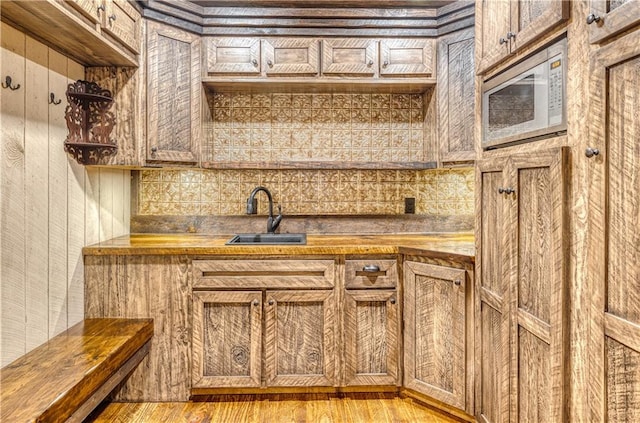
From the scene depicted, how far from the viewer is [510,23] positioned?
4.99ft

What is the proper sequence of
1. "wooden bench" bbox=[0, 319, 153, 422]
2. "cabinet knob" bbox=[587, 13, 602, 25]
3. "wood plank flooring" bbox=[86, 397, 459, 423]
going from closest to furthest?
"cabinet knob" bbox=[587, 13, 602, 25] < "wooden bench" bbox=[0, 319, 153, 422] < "wood plank flooring" bbox=[86, 397, 459, 423]

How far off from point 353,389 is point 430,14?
2266mm

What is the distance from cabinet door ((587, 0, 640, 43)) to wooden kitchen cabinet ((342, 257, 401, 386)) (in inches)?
57.5

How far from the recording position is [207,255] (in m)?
2.25

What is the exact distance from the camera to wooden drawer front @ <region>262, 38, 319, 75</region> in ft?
8.26

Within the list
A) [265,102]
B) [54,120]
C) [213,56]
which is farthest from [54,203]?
[265,102]

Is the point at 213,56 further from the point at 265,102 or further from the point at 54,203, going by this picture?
the point at 54,203

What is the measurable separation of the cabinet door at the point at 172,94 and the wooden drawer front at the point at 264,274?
Answer: 71 cm

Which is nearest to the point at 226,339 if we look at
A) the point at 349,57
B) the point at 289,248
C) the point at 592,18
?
the point at 289,248

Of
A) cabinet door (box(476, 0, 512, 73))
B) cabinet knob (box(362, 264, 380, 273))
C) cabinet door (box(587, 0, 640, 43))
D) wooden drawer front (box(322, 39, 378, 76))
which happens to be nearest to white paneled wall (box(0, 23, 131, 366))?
wooden drawer front (box(322, 39, 378, 76))

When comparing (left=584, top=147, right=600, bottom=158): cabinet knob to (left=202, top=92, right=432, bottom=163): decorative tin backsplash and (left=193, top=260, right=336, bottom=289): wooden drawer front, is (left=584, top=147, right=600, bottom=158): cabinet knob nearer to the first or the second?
(left=193, top=260, right=336, bottom=289): wooden drawer front

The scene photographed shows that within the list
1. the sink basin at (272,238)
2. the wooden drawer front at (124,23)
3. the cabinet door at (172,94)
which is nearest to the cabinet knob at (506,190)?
the sink basin at (272,238)

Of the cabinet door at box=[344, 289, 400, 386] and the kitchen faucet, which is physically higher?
the kitchen faucet

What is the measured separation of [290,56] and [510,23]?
137 centimetres
